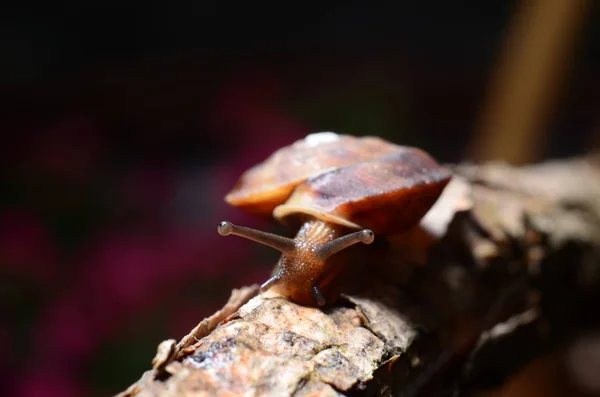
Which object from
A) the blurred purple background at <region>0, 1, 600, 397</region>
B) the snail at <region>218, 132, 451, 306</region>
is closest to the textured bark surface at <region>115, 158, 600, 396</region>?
the snail at <region>218, 132, 451, 306</region>

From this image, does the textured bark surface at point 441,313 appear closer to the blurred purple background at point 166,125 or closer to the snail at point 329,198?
the snail at point 329,198

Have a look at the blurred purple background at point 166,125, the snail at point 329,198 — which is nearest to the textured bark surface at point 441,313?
the snail at point 329,198

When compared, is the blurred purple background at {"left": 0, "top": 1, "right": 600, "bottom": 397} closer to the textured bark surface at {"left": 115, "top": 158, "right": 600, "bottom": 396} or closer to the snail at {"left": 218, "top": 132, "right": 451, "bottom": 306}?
the snail at {"left": 218, "top": 132, "right": 451, "bottom": 306}

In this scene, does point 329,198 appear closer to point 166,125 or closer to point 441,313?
point 441,313

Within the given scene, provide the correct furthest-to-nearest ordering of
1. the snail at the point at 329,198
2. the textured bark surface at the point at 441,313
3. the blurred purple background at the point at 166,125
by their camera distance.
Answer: the blurred purple background at the point at 166,125, the snail at the point at 329,198, the textured bark surface at the point at 441,313

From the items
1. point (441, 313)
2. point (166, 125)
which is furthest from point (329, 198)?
point (166, 125)
